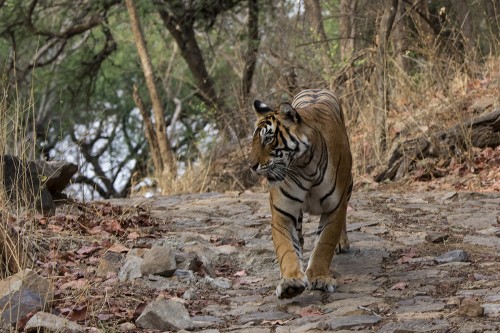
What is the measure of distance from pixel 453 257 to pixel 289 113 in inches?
67.7

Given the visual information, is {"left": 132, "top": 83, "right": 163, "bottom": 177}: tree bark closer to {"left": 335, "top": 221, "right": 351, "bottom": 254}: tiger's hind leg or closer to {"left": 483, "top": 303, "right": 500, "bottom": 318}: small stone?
{"left": 335, "top": 221, "right": 351, "bottom": 254}: tiger's hind leg

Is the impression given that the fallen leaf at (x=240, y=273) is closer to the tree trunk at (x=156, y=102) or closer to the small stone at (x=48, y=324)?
the small stone at (x=48, y=324)

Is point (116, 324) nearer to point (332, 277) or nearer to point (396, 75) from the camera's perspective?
point (332, 277)

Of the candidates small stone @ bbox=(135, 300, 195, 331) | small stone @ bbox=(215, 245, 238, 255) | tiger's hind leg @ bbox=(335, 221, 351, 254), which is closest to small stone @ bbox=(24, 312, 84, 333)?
small stone @ bbox=(135, 300, 195, 331)

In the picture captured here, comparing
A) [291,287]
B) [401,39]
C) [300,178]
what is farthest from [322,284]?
[401,39]

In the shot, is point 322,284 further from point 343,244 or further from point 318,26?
point 318,26

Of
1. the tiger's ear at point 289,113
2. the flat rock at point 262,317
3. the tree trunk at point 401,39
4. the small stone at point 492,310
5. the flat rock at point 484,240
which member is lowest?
the flat rock at point 484,240

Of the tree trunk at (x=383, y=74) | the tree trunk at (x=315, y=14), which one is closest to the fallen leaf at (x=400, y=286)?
the tree trunk at (x=383, y=74)

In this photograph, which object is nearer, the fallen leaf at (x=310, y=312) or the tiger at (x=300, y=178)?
the fallen leaf at (x=310, y=312)

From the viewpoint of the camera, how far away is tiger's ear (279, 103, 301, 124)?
5.84 metres

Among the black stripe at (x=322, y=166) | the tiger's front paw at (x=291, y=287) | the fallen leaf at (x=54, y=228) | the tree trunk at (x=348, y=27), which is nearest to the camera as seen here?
the tiger's front paw at (x=291, y=287)

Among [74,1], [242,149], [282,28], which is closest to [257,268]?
[242,149]

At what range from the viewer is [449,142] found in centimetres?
1135

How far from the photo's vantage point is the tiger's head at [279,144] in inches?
229
